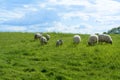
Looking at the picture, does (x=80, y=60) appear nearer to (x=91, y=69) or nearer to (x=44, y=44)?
(x=91, y=69)

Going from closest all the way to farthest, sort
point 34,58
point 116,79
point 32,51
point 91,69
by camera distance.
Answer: point 116,79, point 91,69, point 34,58, point 32,51

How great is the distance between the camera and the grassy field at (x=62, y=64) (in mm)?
23469

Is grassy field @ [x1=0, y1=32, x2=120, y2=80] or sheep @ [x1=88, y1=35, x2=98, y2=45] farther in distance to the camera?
sheep @ [x1=88, y1=35, x2=98, y2=45]

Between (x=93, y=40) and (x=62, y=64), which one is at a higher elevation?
(x=93, y=40)

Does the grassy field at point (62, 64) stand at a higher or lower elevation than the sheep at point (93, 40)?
lower

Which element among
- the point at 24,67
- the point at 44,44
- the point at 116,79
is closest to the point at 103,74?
the point at 116,79

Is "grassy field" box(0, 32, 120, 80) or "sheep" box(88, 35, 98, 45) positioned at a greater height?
"sheep" box(88, 35, 98, 45)

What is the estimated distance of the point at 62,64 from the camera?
26562 millimetres

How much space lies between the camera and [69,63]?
26.9 metres

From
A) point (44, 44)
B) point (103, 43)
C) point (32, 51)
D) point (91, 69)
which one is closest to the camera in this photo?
point (91, 69)

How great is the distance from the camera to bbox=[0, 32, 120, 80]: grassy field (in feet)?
77.0

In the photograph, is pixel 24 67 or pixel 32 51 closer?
pixel 24 67

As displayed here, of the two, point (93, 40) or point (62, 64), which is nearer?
point (62, 64)

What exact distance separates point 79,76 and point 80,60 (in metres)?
4.18
